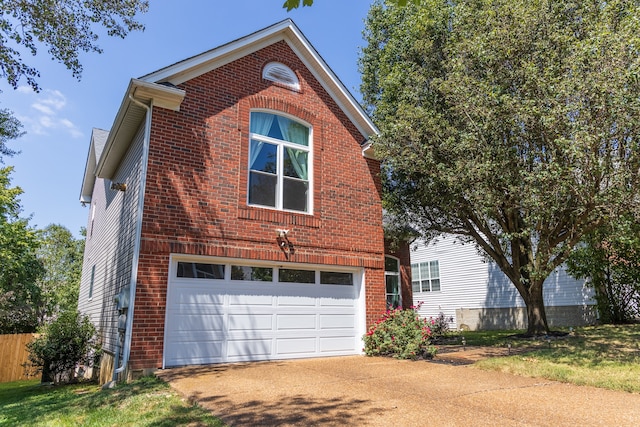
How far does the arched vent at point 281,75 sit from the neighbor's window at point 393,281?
25.1 ft

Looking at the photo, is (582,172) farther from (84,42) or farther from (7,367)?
(7,367)

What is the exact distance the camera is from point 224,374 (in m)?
7.40

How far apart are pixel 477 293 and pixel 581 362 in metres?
14.4

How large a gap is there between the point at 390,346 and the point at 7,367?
16.5 m

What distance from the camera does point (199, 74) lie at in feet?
31.6

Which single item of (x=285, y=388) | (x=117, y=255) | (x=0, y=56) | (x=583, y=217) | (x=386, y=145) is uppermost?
(x=0, y=56)

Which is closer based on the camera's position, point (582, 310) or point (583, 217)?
point (583, 217)

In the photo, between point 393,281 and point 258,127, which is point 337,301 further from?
point 393,281

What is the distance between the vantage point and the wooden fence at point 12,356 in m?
17.3

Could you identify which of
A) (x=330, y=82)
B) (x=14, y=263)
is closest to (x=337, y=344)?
(x=330, y=82)

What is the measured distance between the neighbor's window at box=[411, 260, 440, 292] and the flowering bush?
13.8 metres

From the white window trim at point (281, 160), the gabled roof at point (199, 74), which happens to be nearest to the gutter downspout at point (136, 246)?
the gabled roof at point (199, 74)

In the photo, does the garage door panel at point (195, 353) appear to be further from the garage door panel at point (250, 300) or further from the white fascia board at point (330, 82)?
the white fascia board at point (330, 82)

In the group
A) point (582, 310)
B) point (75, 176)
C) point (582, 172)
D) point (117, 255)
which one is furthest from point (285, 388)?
point (75, 176)
